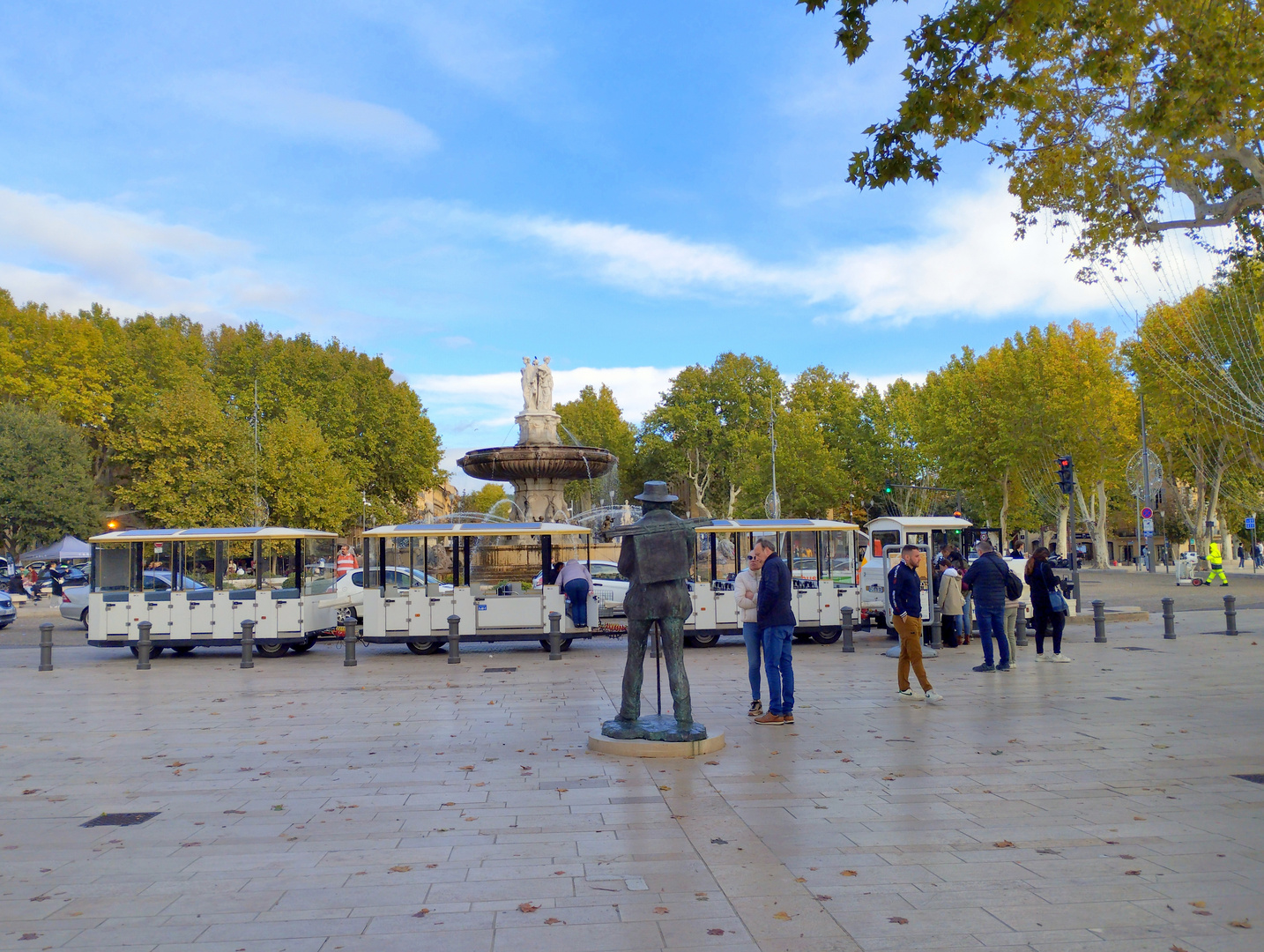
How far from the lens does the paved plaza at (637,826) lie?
15.5 feet

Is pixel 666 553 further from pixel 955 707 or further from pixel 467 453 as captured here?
pixel 467 453

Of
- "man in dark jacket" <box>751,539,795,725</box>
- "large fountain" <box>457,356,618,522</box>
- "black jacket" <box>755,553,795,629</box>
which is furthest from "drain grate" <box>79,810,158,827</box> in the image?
"large fountain" <box>457,356,618,522</box>

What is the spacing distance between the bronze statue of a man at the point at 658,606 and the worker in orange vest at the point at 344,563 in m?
15.2

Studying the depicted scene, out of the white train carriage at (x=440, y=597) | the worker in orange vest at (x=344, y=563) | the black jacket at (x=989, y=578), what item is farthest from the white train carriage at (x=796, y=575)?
the worker in orange vest at (x=344, y=563)

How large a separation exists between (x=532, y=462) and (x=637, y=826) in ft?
86.6

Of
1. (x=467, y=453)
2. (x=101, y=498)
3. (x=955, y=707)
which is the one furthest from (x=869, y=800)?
(x=101, y=498)

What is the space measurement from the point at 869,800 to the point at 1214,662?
1021 cm

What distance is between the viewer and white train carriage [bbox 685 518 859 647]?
18.5 meters

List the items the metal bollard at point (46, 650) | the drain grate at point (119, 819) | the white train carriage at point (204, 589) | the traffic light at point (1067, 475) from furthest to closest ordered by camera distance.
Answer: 1. the traffic light at point (1067, 475)
2. the white train carriage at point (204, 589)
3. the metal bollard at point (46, 650)
4. the drain grate at point (119, 819)

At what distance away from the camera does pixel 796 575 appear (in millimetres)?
18875

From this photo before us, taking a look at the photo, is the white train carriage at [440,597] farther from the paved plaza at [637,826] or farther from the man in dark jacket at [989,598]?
the man in dark jacket at [989,598]

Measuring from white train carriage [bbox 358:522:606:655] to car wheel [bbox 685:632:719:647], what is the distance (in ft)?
6.35

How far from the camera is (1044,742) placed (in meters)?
9.05

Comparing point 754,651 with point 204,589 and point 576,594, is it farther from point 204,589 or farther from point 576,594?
point 204,589
